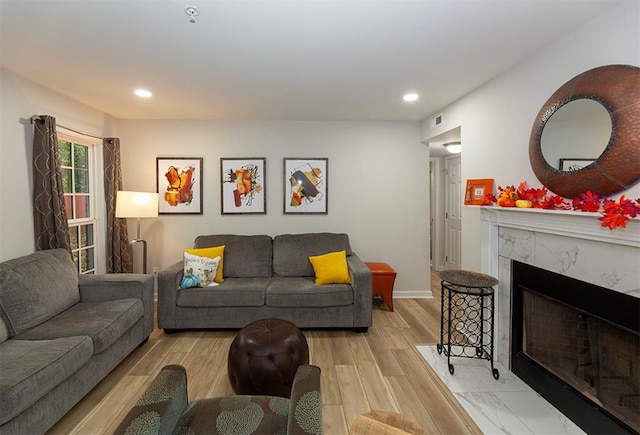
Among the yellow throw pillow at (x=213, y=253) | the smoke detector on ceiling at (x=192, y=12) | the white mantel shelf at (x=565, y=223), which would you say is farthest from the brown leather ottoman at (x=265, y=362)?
the smoke detector on ceiling at (x=192, y=12)

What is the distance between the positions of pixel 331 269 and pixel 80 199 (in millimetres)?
2974

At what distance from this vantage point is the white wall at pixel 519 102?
166cm

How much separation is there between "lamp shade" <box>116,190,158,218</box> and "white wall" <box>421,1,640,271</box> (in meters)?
3.60

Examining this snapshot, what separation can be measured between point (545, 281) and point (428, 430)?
127cm

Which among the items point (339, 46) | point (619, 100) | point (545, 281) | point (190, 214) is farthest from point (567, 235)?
point (190, 214)

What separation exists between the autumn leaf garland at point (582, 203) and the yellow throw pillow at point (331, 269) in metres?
1.54

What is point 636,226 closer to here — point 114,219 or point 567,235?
point 567,235

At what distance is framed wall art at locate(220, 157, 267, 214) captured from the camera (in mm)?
4113

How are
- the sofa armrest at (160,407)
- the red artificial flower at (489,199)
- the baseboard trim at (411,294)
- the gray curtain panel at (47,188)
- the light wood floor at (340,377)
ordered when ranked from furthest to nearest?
the baseboard trim at (411,294)
the gray curtain panel at (47,188)
the red artificial flower at (489,199)
the light wood floor at (340,377)
the sofa armrest at (160,407)

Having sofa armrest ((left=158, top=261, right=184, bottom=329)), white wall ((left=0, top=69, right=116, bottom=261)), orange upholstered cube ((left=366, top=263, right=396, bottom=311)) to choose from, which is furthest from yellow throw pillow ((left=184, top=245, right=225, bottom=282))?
orange upholstered cube ((left=366, top=263, right=396, bottom=311))

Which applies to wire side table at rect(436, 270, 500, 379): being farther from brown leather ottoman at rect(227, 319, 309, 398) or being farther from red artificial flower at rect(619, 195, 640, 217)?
brown leather ottoman at rect(227, 319, 309, 398)

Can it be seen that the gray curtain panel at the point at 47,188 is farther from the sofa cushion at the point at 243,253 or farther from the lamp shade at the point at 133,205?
the sofa cushion at the point at 243,253

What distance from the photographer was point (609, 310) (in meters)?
1.67

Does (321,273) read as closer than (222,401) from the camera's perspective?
No
